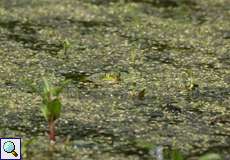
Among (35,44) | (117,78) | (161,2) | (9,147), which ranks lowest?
(9,147)

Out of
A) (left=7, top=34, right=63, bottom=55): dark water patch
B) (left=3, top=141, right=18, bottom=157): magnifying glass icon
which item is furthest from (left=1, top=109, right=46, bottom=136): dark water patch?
(left=7, top=34, right=63, bottom=55): dark water patch

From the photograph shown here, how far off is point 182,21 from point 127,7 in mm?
495

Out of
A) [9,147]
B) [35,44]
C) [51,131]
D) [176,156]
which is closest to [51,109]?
[51,131]

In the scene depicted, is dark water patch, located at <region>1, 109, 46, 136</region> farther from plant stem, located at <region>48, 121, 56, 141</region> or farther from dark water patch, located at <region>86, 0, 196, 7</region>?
dark water patch, located at <region>86, 0, 196, 7</region>

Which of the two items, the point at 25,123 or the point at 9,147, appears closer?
the point at 9,147

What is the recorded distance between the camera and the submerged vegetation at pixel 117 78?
2754mm

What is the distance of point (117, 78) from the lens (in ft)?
11.4

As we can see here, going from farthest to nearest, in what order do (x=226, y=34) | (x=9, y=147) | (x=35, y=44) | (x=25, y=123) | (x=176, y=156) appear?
(x=226, y=34)
(x=35, y=44)
(x=25, y=123)
(x=9, y=147)
(x=176, y=156)

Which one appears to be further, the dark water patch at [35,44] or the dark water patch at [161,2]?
the dark water patch at [161,2]

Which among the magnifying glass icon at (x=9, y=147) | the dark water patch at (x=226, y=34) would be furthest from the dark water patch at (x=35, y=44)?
the magnifying glass icon at (x=9, y=147)

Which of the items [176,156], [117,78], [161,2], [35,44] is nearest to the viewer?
[176,156]

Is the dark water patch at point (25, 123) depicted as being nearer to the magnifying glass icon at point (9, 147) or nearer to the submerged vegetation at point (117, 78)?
the submerged vegetation at point (117, 78)

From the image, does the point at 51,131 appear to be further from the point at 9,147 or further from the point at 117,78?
the point at 117,78

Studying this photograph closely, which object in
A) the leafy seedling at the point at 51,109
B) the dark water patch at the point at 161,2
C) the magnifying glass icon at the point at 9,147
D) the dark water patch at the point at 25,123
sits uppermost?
the dark water patch at the point at 161,2
